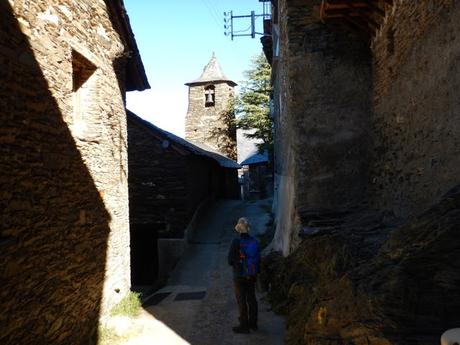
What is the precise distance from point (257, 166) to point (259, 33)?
9.37m

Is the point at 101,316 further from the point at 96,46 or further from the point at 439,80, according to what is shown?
the point at 439,80

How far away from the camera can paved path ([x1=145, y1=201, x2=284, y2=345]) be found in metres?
5.80

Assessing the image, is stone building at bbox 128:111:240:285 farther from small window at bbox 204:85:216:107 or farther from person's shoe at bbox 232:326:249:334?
small window at bbox 204:85:216:107

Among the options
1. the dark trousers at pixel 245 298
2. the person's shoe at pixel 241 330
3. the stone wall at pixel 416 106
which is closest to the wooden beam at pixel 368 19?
the stone wall at pixel 416 106

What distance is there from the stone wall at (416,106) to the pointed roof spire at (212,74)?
22753 millimetres

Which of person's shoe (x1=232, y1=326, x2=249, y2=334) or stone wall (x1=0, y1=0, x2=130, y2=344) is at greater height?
stone wall (x1=0, y1=0, x2=130, y2=344)

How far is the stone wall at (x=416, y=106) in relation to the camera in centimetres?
438

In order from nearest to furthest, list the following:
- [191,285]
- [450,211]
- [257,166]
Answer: [450,211]
[191,285]
[257,166]

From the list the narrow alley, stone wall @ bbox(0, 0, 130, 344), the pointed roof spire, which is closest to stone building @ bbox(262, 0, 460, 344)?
the narrow alley

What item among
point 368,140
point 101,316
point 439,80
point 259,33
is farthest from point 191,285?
point 259,33

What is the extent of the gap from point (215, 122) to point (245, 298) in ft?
76.4

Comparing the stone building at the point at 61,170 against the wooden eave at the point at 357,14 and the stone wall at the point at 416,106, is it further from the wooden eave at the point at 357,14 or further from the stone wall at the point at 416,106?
the stone wall at the point at 416,106

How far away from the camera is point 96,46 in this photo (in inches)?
263

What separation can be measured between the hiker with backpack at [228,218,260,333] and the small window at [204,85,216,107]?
23838 mm
